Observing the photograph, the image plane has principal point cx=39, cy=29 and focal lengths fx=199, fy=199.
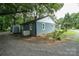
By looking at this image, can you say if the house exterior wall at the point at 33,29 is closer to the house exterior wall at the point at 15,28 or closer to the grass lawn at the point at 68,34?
the house exterior wall at the point at 15,28

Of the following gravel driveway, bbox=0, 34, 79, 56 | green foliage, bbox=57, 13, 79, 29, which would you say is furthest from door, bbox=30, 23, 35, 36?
green foliage, bbox=57, 13, 79, 29

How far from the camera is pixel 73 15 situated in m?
3.17

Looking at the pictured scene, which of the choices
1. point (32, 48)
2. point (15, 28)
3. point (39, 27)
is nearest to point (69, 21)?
point (39, 27)

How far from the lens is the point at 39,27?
10.8ft

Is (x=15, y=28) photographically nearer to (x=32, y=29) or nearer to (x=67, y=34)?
(x=32, y=29)

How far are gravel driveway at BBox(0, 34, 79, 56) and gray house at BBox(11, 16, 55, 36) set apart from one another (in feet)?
0.57

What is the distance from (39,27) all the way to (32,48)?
1.20 ft

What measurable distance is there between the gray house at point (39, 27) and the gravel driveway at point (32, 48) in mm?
172

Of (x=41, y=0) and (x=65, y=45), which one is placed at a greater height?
(x=41, y=0)

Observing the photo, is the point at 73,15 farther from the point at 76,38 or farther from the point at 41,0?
the point at 41,0

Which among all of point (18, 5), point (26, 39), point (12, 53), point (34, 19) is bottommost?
point (12, 53)

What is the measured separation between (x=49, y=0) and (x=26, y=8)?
1.29ft

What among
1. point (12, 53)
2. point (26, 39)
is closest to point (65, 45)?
point (26, 39)

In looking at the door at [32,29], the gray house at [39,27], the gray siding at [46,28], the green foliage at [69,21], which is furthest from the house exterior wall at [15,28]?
the green foliage at [69,21]
